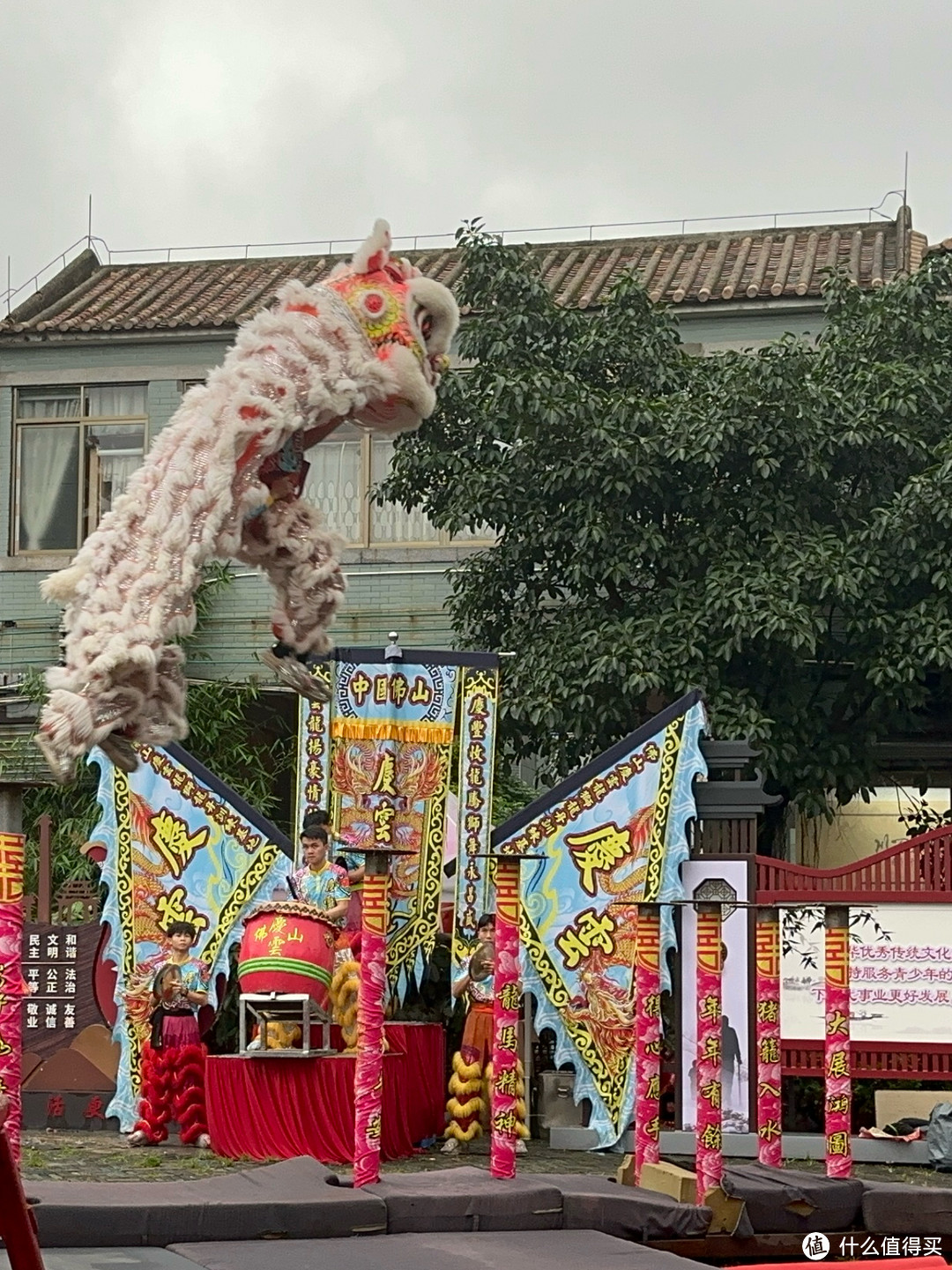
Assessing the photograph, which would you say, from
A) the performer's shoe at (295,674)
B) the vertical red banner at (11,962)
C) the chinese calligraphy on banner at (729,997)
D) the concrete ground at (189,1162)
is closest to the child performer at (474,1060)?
the concrete ground at (189,1162)

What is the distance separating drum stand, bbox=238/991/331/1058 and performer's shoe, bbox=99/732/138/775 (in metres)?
6.16

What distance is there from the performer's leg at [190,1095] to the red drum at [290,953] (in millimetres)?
1318

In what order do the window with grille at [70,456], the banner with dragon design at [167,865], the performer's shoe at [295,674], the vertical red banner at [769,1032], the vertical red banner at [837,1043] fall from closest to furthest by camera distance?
1. the performer's shoe at [295,674]
2. the vertical red banner at [837,1043]
3. the vertical red banner at [769,1032]
4. the banner with dragon design at [167,865]
5. the window with grille at [70,456]

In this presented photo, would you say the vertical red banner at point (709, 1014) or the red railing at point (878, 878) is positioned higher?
the red railing at point (878, 878)

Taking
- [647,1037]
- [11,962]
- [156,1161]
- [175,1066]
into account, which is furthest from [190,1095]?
[11,962]

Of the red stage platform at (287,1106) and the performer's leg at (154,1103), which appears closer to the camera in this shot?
the red stage platform at (287,1106)

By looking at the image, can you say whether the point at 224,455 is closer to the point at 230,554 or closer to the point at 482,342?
the point at 230,554

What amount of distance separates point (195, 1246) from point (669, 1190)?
7.37 ft

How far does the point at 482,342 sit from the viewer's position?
49.9ft

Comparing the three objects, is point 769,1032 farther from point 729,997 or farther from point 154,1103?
point 154,1103

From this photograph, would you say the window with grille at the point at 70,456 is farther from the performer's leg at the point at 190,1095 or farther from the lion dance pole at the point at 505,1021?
the lion dance pole at the point at 505,1021

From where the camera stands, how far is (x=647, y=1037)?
30.6ft

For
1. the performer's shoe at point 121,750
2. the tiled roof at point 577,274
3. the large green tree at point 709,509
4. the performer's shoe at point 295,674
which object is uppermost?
the tiled roof at point 577,274

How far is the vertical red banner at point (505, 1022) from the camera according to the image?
8.66 metres
